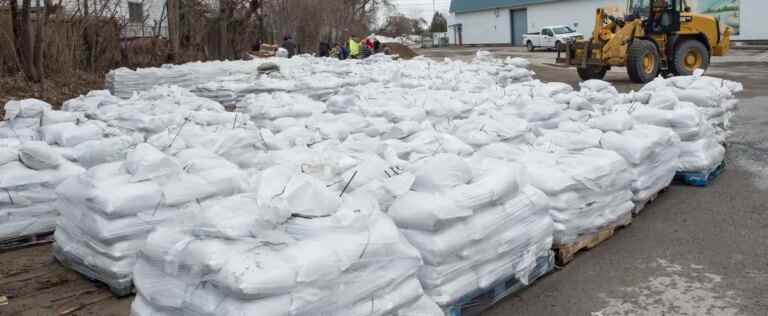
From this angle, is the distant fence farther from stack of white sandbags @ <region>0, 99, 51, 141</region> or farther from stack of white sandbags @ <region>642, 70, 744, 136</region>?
stack of white sandbags @ <region>642, 70, 744, 136</region>

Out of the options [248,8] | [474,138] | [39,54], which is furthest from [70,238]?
[248,8]

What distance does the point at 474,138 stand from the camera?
515 cm

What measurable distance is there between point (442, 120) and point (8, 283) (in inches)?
171

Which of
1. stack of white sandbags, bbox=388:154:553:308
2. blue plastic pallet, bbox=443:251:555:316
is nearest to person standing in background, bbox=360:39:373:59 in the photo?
blue plastic pallet, bbox=443:251:555:316

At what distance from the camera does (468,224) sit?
3.35 m

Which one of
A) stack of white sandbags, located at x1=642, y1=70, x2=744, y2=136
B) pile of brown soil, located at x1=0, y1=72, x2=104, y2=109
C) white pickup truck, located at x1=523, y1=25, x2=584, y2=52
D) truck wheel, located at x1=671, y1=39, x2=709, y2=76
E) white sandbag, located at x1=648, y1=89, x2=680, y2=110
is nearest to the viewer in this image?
white sandbag, located at x1=648, y1=89, x2=680, y2=110

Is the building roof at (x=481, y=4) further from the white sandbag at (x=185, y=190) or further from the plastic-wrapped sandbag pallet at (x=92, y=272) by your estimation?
the plastic-wrapped sandbag pallet at (x=92, y=272)

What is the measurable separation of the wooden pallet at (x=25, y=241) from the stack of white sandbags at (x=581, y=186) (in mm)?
3386

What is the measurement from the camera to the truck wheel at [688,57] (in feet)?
48.7

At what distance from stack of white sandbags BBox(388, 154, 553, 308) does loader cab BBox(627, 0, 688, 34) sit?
490 inches

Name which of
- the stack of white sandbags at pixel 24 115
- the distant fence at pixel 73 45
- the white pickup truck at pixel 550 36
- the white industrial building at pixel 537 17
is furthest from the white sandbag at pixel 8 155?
the white pickup truck at pixel 550 36

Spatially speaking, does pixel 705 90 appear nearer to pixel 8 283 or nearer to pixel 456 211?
pixel 456 211

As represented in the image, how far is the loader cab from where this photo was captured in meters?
14.6

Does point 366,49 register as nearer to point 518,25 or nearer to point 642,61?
point 642,61
